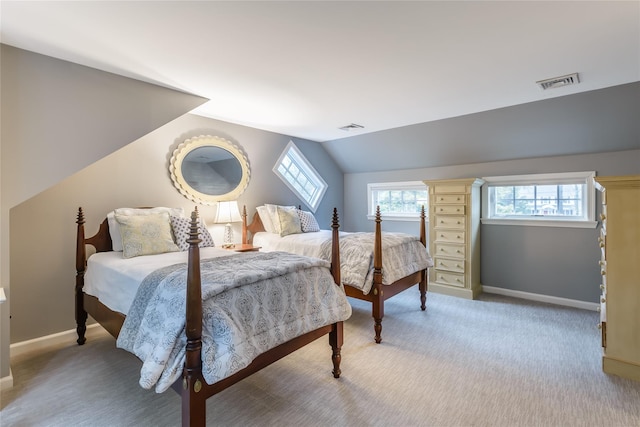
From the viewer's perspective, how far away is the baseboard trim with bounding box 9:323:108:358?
8.32ft

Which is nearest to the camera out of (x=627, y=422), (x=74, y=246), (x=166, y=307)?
(x=166, y=307)

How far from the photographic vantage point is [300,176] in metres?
5.20

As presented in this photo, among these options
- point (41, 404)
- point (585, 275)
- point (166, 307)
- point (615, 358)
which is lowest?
point (41, 404)

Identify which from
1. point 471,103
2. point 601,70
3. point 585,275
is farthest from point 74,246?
point 585,275

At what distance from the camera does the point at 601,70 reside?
246 cm

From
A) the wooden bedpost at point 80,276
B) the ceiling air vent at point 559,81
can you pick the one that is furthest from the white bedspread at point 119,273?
the ceiling air vent at point 559,81

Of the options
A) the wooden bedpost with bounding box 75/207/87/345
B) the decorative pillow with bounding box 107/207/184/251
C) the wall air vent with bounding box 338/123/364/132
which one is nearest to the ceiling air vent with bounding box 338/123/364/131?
the wall air vent with bounding box 338/123/364/132

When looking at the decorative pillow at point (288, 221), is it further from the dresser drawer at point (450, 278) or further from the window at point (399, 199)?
the dresser drawer at point (450, 278)

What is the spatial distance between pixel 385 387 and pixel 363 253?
3.84ft

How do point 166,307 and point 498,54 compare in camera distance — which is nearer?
point 166,307

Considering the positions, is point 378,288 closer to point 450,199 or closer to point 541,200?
point 450,199

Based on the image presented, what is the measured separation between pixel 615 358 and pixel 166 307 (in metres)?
3.04

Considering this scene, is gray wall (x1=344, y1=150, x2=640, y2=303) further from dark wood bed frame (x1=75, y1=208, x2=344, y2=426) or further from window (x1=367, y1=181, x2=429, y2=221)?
dark wood bed frame (x1=75, y1=208, x2=344, y2=426)

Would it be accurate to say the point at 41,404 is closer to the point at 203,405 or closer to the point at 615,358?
the point at 203,405
